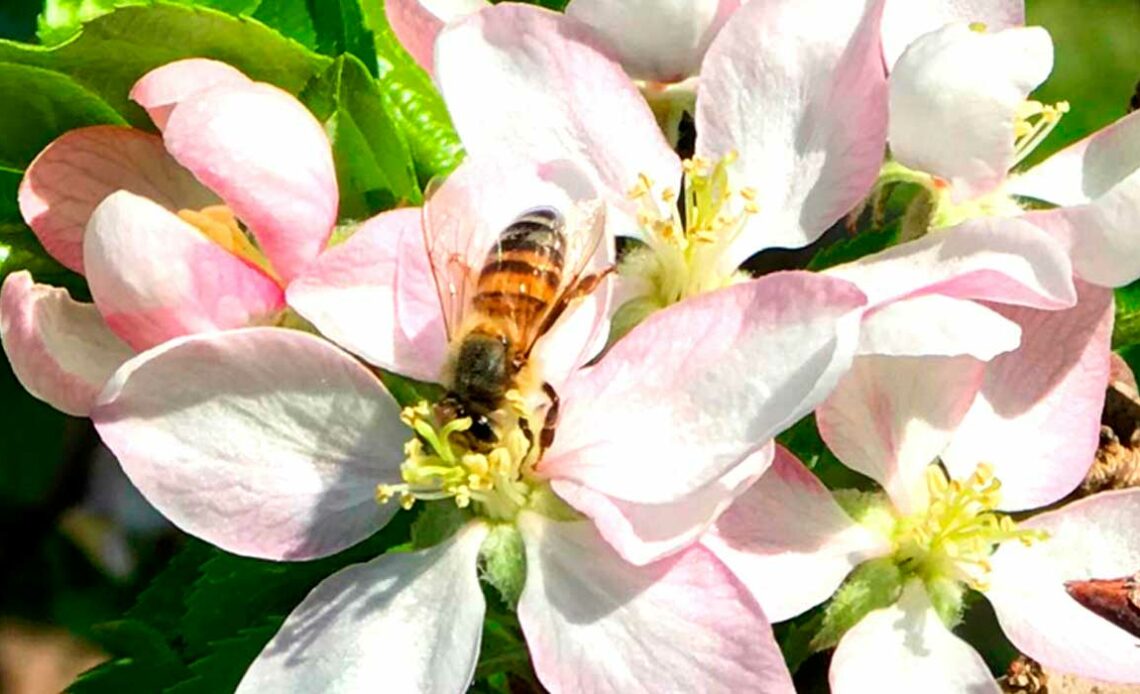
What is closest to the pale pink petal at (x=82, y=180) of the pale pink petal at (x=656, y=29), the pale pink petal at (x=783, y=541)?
the pale pink petal at (x=656, y=29)

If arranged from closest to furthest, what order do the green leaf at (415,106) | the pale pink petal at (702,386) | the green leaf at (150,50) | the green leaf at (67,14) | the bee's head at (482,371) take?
the pale pink petal at (702,386)
the bee's head at (482,371)
the green leaf at (150,50)
the green leaf at (67,14)
the green leaf at (415,106)

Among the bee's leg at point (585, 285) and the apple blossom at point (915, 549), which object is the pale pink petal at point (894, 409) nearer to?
the apple blossom at point (915, 549)

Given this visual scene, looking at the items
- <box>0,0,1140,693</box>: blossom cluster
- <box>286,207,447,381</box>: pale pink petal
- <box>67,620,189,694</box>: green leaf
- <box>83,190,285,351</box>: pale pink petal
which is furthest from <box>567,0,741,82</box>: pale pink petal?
<box>67,620,189,694</box>: green leaf

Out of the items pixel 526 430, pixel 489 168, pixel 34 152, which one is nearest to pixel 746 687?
pixel 526 430

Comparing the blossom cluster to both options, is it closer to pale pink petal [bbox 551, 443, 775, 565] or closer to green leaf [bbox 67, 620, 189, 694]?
pale pink petal [bbox 551, 443, 775, 565]

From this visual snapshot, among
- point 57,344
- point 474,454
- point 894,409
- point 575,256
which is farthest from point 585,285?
point 57,344

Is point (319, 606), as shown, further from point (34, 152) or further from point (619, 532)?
point (34, 152)

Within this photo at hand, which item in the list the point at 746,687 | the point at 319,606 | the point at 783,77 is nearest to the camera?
the point at 746,687
